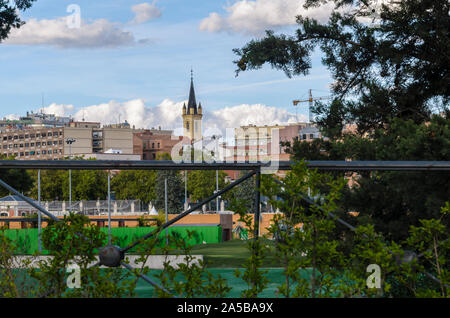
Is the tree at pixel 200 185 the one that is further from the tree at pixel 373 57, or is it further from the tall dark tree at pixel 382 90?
the tall dark tree at pixel 382 90

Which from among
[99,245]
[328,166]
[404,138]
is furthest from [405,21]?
[99,245]

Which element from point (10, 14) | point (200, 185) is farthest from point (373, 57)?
point (200, 185)

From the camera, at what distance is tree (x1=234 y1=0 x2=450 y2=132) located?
9602 millimetres

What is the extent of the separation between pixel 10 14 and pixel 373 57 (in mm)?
8833

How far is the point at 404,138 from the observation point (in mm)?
7957

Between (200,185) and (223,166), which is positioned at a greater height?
(223,166)

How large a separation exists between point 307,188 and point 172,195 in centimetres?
7250

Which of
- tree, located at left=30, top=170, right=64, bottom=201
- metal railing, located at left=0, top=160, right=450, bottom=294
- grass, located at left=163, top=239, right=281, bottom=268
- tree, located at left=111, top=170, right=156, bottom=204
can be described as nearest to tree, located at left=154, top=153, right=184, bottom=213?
tree, located at left=111, top=170, right=156, bottom=204

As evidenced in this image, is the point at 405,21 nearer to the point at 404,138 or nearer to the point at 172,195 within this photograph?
the point at 404,138

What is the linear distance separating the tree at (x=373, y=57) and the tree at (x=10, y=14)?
6.14m

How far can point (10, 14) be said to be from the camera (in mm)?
14000

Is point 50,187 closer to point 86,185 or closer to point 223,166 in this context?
point 86,185

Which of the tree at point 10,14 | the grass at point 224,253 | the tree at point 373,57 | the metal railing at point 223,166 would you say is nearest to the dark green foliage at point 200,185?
the grass at point 224,253

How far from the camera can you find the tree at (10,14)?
45.9 feet
